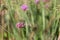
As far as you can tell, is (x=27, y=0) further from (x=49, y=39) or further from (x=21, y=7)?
(x=49, y=39)

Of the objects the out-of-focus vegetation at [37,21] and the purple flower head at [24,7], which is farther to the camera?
the purple flower head at [24,7]

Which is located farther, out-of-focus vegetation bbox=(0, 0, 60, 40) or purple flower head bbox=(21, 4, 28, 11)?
purple flower head bbox=(21, 4, 28, 11)

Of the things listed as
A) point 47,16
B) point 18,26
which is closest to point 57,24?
point 47,16

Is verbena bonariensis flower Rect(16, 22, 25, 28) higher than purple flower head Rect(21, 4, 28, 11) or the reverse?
the reverse

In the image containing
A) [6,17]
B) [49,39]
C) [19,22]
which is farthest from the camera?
[6,17]

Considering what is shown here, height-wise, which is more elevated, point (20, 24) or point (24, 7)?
point (24, 7)

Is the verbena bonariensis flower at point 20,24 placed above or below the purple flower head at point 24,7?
below

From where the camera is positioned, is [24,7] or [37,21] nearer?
[37,21]

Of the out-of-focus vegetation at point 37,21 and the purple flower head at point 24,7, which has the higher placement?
the purple flower head at point 24,7
